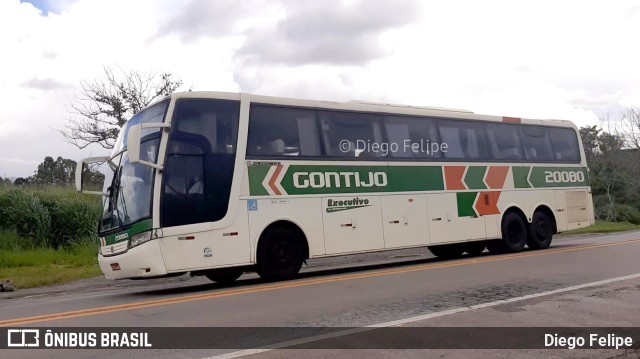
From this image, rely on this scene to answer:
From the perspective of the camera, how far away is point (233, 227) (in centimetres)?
1098

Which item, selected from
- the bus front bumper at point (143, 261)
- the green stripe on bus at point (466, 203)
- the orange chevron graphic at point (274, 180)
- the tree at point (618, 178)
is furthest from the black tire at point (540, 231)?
the tree at point (618, 178)

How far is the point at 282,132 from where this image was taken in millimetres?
11992

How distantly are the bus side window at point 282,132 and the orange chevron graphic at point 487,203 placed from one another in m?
5.14

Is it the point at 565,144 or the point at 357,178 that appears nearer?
the point at 357,178

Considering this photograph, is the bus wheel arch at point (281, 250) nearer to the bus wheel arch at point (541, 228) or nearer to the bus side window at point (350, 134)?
the bus side window at point (350, 134)

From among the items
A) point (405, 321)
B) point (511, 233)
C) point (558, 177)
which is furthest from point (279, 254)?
point (558, 177)

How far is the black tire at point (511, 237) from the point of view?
1591cm

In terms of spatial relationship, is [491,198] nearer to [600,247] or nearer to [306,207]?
[600,247]

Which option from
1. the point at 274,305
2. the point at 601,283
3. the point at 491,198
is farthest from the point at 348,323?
the point at 491,198

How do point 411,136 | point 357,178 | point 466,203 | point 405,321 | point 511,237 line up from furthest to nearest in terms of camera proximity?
1. point 511,237
2. point 466,203
3. point 411,136
4. point 357,178
5. point 405,321

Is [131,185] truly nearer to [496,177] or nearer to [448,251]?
[448,251]

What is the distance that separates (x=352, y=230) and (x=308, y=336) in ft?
20.4

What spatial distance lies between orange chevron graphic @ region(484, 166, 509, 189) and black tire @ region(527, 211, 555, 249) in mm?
1679

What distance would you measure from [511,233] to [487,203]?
1.22 metres
